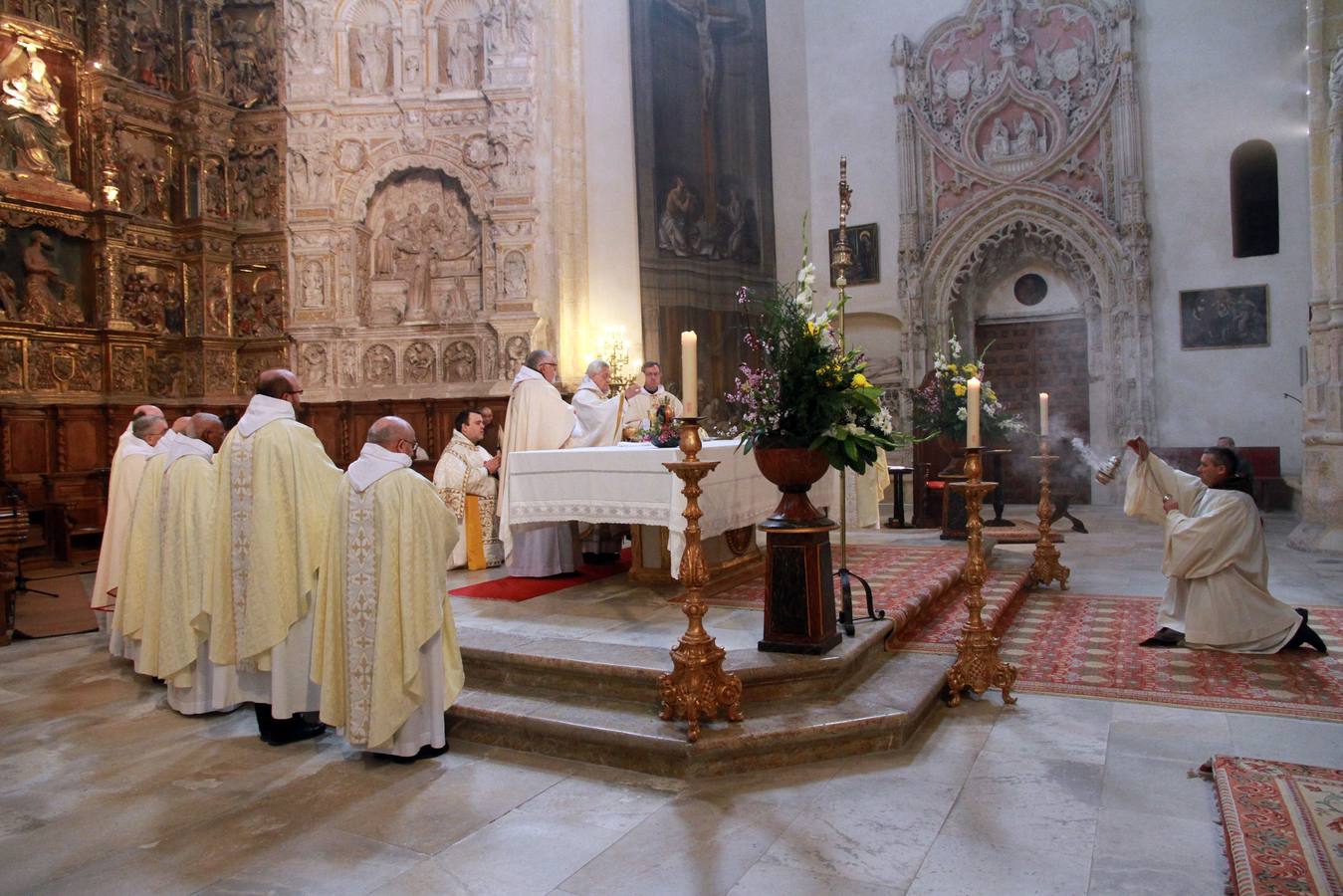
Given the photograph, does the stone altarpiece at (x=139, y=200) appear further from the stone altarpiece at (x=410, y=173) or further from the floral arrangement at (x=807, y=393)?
the floral arrangement at (x=807, y=393)

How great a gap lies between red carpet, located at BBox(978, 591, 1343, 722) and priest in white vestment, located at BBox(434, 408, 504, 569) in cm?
443

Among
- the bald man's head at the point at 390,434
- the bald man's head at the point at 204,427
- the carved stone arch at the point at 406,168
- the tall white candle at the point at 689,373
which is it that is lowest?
the bald man's head at the point at 390,434

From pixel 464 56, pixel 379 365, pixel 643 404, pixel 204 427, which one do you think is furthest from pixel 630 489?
pixel 464 56

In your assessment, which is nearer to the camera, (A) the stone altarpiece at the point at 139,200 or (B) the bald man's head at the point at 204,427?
(B) the bald man's head at the point at 204,427

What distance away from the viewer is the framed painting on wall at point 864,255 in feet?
51.1

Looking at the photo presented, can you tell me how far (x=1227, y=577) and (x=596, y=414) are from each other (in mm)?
4746

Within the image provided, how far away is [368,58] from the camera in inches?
520

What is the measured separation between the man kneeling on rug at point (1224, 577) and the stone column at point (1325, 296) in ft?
16.6

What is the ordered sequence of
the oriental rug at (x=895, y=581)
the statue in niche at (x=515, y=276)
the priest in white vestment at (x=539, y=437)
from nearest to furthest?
1. the oriental rug at (x=895, y=581)
2. the priest in white vestment at (x=539, y=437)
3. the statue in niche at (x=515, y=276)

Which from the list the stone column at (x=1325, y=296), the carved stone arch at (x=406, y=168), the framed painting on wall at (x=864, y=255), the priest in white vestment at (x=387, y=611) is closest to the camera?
the priest in white vestment at (x=387, y=611)

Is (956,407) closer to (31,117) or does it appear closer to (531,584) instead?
(531,584)

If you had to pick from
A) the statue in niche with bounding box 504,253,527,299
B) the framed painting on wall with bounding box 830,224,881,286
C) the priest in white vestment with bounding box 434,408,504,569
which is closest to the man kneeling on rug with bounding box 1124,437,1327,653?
the priest in white vestment with bounding box 434,408,504,569

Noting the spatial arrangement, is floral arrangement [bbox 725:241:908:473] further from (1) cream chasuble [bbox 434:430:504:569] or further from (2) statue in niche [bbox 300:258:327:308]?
(2) statue in niche [bbox 300:258:327:308]

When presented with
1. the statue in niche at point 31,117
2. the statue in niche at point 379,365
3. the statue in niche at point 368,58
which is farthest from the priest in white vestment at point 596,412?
the statue in niche at point 31,117
